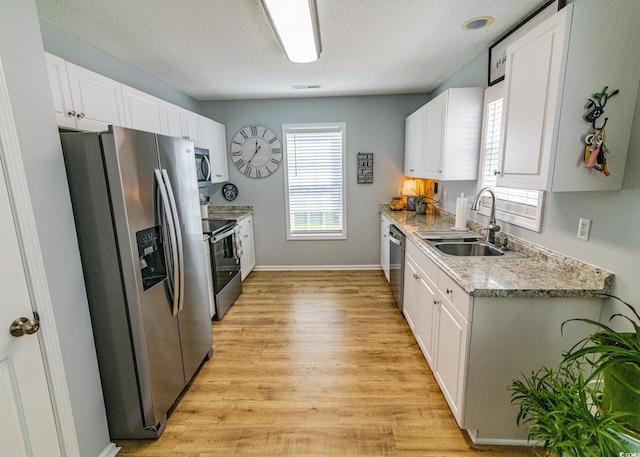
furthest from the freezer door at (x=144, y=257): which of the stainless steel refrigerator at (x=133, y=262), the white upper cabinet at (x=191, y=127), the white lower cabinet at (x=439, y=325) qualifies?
the white lower cabinet at (x=439, y=325)

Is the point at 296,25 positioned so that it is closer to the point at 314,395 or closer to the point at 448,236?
the point at 448,236

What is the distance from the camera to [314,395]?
6.82ft

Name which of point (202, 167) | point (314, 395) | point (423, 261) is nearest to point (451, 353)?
point (423, 261)

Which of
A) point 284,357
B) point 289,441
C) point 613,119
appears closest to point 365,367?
point 284,357

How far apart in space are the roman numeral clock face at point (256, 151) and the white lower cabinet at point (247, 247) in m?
0.75

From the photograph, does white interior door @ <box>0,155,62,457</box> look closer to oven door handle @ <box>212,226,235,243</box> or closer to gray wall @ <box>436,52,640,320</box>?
oven door handle @ <box>212,226,235,243</box>

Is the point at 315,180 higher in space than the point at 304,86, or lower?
lower

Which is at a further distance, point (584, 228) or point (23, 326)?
point (584, 228)


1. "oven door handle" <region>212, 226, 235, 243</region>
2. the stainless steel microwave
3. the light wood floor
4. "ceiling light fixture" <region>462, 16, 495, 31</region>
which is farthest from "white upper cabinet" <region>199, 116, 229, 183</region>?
"ceiling light fixture" <region>462, 16, 495, 31</region>

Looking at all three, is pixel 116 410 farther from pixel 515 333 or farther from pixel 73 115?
pixel 515 333

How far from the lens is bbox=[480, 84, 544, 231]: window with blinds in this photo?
2.02 metres

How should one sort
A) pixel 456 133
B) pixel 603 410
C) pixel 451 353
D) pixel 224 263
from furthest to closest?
pixel 224 263 < pixel 456 133 < pixel 451 353 < pixel 603 410

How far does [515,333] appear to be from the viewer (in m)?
1.53

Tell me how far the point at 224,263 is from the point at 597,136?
3135 millimetres
